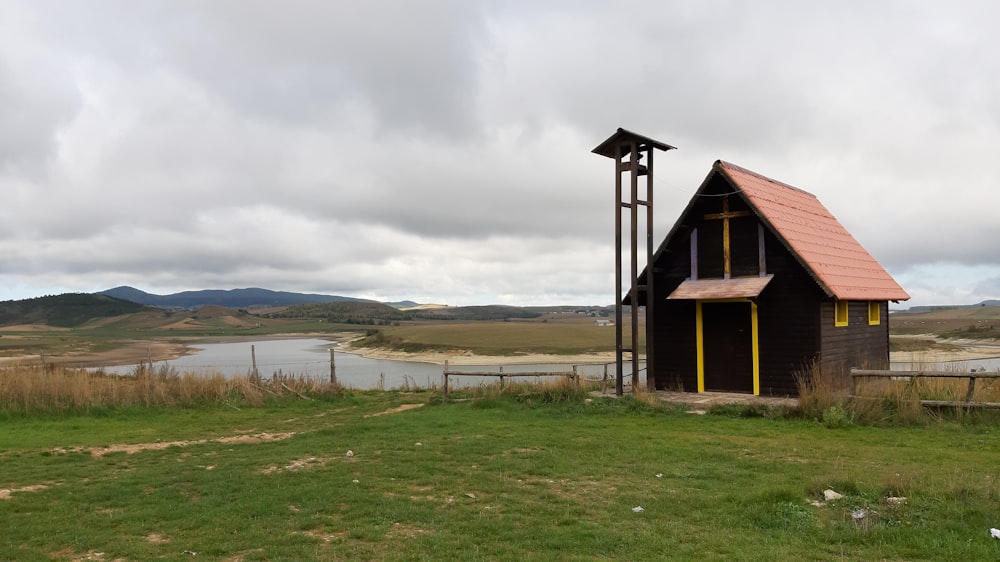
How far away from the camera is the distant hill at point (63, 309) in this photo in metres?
108

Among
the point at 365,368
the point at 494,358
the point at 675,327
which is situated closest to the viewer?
the point at 675,327

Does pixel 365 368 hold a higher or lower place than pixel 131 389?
lower

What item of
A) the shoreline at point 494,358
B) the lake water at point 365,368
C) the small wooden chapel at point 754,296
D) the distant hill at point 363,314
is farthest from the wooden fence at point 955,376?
the distant hill at point 363,314

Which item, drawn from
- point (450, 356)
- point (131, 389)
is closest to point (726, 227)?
point (131, 389)

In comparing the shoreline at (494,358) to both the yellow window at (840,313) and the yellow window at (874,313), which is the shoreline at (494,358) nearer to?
the yellow window at (874,313)

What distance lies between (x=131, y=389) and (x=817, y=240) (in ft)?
60.8

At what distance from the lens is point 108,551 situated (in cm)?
650

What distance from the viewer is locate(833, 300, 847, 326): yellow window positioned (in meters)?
16.8

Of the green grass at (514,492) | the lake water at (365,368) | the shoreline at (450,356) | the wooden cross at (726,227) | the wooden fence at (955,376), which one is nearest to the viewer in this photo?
the green grass at (514,492)

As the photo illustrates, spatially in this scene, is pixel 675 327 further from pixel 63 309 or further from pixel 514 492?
pixel 63 309

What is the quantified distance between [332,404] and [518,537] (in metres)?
14.3

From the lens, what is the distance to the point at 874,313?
19.3 metres

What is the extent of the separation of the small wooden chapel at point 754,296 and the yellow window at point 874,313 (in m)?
0.03

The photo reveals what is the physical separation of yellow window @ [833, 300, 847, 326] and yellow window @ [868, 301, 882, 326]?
2141 millimetres
